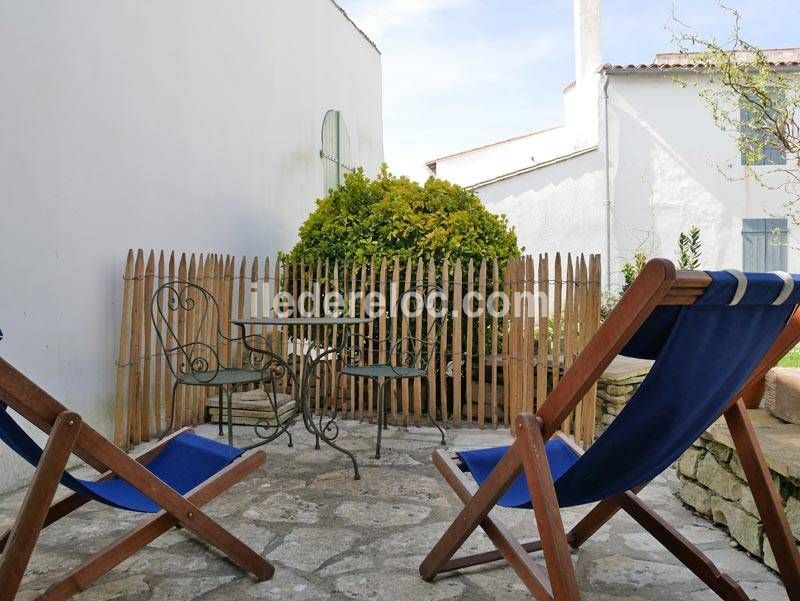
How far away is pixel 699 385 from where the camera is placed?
1693mm

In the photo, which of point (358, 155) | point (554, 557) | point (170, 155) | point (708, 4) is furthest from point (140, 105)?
point (708, 4)

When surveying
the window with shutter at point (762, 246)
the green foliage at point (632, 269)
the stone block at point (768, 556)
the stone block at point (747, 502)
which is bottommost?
the stone block at point (768, 556)

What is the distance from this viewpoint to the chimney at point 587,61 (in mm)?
13125

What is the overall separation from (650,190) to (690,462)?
10.7 meters

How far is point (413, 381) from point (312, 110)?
480cm

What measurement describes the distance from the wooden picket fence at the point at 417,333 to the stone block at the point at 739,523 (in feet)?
4.95

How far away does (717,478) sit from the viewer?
9.55 ft

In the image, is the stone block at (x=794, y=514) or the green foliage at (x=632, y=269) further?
the green foliage at (x=632, y=269)

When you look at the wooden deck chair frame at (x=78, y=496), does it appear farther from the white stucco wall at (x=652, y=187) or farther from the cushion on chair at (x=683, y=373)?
the white stucco wall at (x=652, y=187)

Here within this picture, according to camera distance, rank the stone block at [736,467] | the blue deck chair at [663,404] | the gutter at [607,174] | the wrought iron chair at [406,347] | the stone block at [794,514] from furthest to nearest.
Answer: the gutter at [607,174] < the wrought iron chair at [406,347] < the stone block at [736,467] < the stone block at [794,514] < the blue deck chair at [663,404]

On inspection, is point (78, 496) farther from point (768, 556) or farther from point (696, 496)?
point (696, 496)

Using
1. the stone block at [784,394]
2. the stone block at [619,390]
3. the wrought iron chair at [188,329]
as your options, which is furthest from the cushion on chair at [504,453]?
the stone block at [619,390]

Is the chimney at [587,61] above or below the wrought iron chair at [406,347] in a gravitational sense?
above

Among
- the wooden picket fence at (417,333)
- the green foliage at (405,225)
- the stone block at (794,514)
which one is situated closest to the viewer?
the stone block at (794,514)
